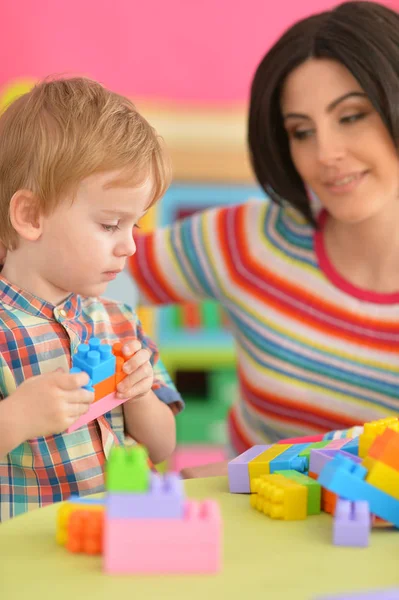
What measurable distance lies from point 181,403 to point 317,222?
0.48m

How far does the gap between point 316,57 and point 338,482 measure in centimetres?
74

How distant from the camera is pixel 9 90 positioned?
83.8 inches

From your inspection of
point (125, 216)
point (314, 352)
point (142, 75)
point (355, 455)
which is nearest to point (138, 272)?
point (314, 352)

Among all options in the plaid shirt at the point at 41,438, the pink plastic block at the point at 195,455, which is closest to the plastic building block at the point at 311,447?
the plaid shirt at the point at 41,438

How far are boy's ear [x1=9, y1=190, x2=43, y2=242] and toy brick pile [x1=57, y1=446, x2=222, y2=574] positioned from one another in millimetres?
339

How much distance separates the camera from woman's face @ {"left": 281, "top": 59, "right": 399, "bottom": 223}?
1223mm

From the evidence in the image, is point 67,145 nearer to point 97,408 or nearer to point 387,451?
point 97,408

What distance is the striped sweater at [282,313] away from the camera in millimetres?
1307

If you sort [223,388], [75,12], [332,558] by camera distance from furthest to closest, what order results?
[75,12] → [223,388] → [332,558]

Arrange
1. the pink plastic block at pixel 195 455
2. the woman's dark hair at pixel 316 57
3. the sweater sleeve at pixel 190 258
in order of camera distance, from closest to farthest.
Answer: the woman's dark hair at pixel 316 57 < the sweater sleeve at pixel 190 258 < the pink plastic block at pixel 195 455

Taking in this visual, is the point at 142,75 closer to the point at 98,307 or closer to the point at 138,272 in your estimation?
the point at 138,272

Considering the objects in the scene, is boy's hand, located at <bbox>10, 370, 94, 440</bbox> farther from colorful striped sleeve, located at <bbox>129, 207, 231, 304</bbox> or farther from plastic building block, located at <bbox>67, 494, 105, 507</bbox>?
colorful striped sleeve, located at <bbox>129, 207, 231, 304</bbox>

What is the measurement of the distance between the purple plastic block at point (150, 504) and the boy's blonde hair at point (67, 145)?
1.16 feet

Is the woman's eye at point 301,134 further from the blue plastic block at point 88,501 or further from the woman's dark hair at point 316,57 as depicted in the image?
the blue plastic block at point 88,501
